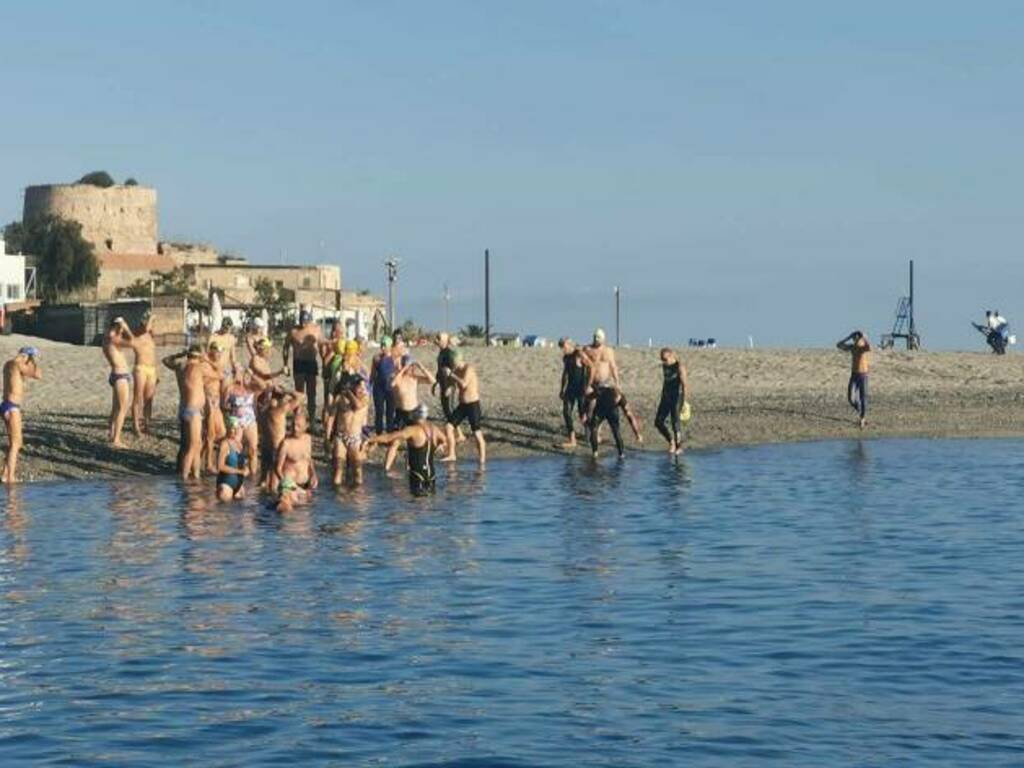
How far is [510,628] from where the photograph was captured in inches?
577

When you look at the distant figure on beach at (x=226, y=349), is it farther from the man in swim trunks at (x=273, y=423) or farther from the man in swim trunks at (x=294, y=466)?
the man in swim trunks at (x=294, y=466)

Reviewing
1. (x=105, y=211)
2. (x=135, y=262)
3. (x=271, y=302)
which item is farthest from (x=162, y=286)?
(x=105, y=211)

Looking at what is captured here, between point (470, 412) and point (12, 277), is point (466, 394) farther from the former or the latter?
point (12, 277)

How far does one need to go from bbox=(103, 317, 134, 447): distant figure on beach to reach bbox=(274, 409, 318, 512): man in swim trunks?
11.4 feet

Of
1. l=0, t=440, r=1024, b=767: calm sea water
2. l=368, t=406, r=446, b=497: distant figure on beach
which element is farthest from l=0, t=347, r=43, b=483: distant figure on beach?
l=368, t=406, r=446, b=497: distant figure on beach

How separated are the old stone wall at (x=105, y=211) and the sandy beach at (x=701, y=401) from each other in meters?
52.0

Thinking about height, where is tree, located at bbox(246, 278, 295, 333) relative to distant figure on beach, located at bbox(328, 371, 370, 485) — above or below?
above

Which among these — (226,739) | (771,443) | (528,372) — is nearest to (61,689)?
(226,739)

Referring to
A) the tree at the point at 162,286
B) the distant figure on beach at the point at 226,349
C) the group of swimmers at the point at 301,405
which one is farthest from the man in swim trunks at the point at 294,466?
the tree at the point at 162,286

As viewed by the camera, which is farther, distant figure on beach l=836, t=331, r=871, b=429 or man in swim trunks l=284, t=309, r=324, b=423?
distant figure on beach l=836, t=331, r=871, b=429

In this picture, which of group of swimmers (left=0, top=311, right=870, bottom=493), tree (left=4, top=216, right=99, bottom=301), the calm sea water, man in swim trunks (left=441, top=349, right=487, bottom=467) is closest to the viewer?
the calm sea water

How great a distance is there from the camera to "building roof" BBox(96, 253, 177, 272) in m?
91.2

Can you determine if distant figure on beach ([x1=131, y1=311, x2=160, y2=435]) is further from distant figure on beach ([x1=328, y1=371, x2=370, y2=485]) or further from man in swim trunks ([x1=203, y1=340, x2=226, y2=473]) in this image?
distant figure on beach ([x1=328, y1=371, x2=370, y2=485])

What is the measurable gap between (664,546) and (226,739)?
365 inches
